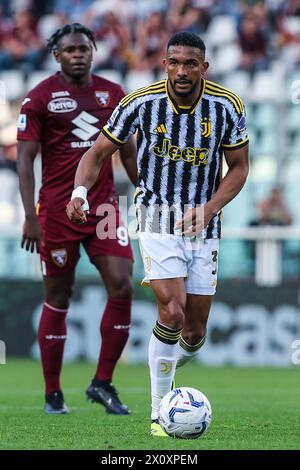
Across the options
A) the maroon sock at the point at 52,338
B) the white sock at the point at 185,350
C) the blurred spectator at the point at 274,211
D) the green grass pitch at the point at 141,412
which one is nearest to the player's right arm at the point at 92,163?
the white sock at the point at 185,350

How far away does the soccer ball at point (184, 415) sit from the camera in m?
5.84

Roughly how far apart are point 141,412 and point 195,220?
2026 millimetres

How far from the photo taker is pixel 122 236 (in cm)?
791

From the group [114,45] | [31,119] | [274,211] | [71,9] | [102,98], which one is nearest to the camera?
[31,119]

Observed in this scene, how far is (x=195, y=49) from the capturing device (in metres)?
6.25

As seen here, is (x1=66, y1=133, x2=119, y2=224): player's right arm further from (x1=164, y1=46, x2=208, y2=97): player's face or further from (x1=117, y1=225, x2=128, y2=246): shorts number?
(x1=117, y1=225, x2=128, y2=246): shorts number

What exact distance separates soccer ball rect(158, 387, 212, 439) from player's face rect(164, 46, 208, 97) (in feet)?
5.74

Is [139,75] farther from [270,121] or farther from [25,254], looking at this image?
[25,254]

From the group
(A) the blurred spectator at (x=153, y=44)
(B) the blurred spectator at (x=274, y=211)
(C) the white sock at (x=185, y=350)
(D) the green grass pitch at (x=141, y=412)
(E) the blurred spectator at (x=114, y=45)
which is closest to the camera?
(D) the green grass pitch at (x=141, y=412)

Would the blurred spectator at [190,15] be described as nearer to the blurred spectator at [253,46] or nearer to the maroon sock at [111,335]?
the blurred spectator at [253,46]

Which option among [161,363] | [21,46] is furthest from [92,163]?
[21,46]

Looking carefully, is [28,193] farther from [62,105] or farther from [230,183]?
[230,183]

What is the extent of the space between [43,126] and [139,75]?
8.77 meters
